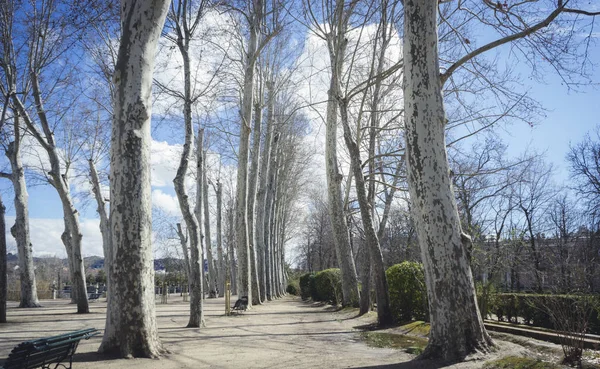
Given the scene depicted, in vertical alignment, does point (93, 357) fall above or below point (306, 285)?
above

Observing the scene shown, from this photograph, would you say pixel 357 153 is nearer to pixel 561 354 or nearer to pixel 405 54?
pixel 405 54

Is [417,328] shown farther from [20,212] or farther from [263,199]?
[263,199]

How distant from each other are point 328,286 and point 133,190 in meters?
17.7

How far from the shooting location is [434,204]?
5.96m

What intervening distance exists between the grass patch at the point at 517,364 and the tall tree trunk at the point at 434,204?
0.40 meters

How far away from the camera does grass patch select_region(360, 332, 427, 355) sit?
752cm

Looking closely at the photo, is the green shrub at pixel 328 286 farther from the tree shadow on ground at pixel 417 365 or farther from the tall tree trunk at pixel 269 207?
the tree shadow on ground at pixel 417 365

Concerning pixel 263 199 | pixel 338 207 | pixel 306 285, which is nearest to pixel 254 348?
pixel 338 207

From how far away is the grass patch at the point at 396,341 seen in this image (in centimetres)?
752

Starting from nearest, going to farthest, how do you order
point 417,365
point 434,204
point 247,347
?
point 417,365
point 434,204
point 247,347

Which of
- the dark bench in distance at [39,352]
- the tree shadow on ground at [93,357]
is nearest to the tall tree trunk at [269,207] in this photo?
the tree shadow on ground at [93,357]

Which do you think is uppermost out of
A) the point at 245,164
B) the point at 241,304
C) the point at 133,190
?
the point at 245,164

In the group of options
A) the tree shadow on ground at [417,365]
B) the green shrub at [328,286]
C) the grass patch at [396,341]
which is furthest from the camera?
the green shrub at [328,286]

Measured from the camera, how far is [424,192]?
6059mm
